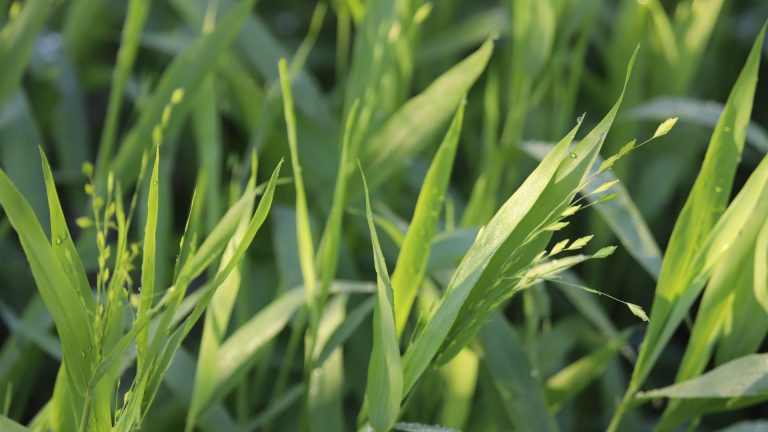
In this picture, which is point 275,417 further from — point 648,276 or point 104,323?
point 648,276

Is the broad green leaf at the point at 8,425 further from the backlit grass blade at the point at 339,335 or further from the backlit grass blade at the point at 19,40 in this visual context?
the backlit grass blade at the point at 19,40

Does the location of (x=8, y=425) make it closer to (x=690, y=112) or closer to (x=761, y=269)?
(x=761, y=269)

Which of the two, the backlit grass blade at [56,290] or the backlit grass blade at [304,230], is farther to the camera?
the backlit grass blade at [304,230]

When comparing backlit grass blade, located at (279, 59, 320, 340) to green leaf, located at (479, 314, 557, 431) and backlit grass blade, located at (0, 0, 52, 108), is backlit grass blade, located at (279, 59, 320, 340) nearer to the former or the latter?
green leaf, located at (479, 314, 557, 431)

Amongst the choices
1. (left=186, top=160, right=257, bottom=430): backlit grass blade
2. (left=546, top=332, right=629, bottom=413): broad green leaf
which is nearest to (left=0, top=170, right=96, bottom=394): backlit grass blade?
(left=186, top=160, right=257, bottom=430): backlit grass blade

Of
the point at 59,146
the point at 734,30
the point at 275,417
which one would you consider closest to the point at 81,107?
the point at 59,146

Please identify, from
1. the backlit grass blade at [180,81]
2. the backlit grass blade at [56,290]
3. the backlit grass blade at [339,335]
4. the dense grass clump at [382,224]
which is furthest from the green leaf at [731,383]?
the backlit grass blade at [180,81]

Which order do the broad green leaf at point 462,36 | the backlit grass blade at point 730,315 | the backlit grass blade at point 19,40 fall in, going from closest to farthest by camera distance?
the backlit grass blade at point 730,315
the backlit grass blade at point 19,40
the broad green leaf at point 462,36
